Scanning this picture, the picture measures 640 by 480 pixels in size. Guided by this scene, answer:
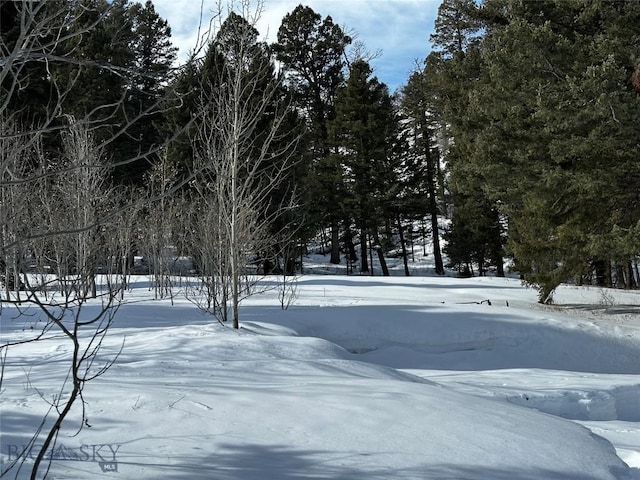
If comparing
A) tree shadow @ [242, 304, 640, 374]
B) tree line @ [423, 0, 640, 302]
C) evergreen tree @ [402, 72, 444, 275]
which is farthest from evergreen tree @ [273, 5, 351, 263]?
tree shadow @ [242, 304, 640, 374]

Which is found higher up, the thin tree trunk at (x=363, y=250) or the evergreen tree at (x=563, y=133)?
the evergreen tree at (x=563, y=133)

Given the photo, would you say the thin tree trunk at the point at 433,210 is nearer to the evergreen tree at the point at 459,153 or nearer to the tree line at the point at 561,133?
the evergreen tree at the point at 459,153

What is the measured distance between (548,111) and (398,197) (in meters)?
16.3

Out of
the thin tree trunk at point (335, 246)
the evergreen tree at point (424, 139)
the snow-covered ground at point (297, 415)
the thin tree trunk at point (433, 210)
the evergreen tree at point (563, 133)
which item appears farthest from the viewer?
the thin tree trunk at point (335, 246)

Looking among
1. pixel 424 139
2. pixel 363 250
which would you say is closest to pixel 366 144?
pixel 424 139

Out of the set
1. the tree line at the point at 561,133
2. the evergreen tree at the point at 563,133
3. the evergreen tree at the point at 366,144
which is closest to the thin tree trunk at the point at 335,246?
the evergreen tree at the point at 366,144

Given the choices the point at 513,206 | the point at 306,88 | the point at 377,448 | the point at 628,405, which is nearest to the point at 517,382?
the point at 628,405

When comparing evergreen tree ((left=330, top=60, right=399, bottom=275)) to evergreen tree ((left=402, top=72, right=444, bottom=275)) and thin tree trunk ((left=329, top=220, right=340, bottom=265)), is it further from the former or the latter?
thin tree trunk ((left=329, top=220, right=340, bottom=265))

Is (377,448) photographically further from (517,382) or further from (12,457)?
(517,382)

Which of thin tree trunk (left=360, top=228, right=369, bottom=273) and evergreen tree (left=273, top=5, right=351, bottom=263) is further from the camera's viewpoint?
evergreen tree (left=273, top=5, right=351, bottom=263)

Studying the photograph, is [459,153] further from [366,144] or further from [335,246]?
[335,246]

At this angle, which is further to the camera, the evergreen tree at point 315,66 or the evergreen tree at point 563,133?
the evergreen tree at point 315,66

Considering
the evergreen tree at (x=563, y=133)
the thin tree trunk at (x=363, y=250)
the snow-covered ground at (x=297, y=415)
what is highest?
the evergreen tree at (x=563, y=133)

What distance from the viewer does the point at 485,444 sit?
Result: 302cm
